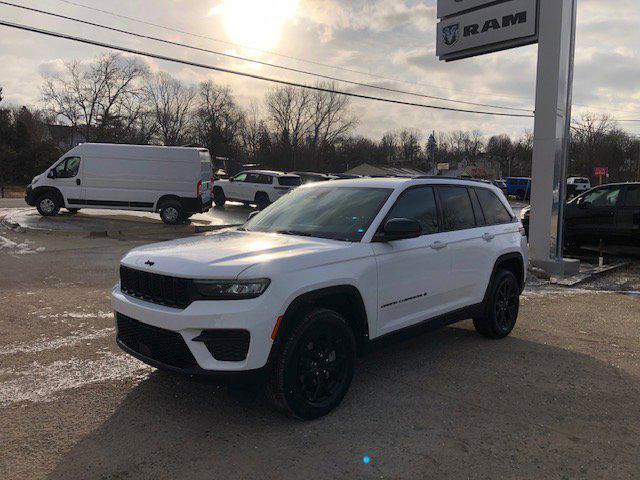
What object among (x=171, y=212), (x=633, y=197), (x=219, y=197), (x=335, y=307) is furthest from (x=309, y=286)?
(x=219, y=197)

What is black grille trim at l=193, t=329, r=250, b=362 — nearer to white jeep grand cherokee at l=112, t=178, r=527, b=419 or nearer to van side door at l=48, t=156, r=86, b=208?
white jeep grand cherokee at l=112, t=178, r=527, b=419

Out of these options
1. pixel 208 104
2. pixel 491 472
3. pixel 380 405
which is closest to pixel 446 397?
pixel 380 405

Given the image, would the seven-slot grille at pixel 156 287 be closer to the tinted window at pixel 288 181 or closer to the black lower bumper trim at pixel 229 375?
the black lower bumper trim at pixel 229 375

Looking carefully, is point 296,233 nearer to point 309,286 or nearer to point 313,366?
point 309,286

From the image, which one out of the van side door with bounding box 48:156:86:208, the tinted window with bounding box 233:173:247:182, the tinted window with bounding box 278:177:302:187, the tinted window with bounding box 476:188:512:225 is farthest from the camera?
the tinted window with bounding box 233:173:247:182

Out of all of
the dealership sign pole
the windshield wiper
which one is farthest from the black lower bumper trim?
the dealership sign pole

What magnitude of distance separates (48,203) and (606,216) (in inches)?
666

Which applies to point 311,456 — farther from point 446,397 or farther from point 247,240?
point 247,240

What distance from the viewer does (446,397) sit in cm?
403

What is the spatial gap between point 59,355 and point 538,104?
970cm

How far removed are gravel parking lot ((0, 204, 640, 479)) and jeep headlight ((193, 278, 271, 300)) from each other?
0.79 m

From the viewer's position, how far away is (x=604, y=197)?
453 inches

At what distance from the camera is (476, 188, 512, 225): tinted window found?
554 centimetres

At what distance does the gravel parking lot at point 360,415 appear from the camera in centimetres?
305
